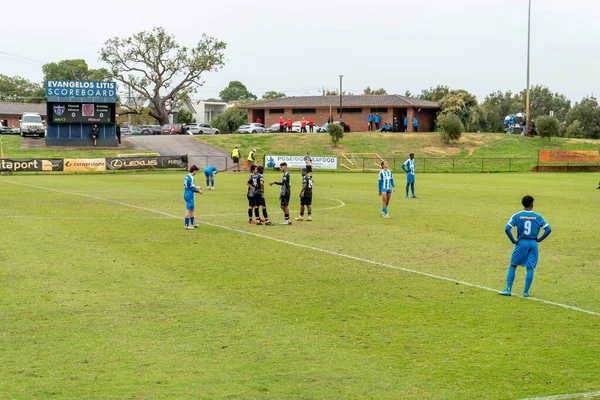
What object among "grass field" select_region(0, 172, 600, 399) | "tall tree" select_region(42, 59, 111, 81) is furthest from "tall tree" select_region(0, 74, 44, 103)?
"grass field" select_region(0, 172, 600, 399)

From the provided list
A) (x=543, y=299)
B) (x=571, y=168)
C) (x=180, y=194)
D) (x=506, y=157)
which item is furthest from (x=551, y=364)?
(x=506, y=157)

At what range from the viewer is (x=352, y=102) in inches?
3674

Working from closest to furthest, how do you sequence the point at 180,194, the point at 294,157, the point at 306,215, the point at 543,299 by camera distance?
1. the point at 543,299
2. the point at 306,215
3. the point at 180,194
4. the point at 294,157

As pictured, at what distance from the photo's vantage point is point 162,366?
31.5 feet

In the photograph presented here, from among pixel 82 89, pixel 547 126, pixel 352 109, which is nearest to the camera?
pixel 82 89

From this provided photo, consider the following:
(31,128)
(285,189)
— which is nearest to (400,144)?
(31,128)

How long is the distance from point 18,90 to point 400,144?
340ft

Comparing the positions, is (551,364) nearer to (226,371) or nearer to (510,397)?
(510,397)

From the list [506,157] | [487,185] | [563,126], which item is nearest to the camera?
[487,185]

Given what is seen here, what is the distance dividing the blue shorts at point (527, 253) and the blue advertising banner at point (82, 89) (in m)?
56.2

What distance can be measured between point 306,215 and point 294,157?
111ft

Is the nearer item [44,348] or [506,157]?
[44,348]

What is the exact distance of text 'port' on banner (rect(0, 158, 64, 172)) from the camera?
52.2 m

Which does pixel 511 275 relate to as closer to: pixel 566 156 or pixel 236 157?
pixel 236 157
